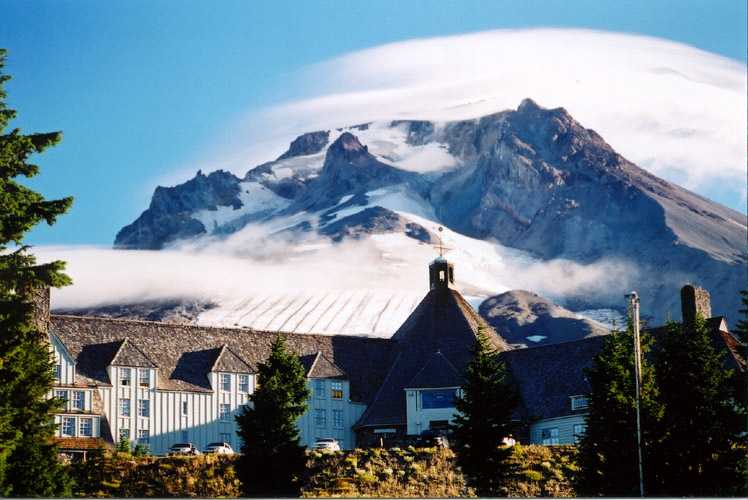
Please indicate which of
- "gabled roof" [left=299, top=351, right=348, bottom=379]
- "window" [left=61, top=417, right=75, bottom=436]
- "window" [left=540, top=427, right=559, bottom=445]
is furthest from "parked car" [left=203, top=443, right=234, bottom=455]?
"window" [left=540, top=427, right=559, bottom=445]

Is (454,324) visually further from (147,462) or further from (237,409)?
(147,462)

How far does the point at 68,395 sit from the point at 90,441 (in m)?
3.46

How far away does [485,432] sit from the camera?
63594 millimetres

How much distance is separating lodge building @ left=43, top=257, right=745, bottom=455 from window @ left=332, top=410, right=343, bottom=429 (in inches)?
2.9

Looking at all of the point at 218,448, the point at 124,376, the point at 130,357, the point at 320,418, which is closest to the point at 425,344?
the point at 320,418

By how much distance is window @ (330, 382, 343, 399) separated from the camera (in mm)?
91875

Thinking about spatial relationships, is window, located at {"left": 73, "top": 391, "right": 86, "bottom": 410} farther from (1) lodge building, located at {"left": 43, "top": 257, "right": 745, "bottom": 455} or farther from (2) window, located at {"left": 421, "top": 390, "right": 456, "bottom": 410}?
(2) window, located at {"left": 421, "top": 390, "right": 456, "bottom": 410}

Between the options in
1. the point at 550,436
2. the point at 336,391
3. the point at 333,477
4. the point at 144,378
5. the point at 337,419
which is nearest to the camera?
the point at 333,477

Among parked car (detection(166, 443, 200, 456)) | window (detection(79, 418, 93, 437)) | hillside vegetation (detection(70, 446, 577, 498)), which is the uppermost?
window (detection(79, 418, 93, 437))

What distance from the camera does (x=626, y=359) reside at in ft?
204

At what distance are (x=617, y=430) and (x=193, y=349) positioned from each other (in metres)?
39.7

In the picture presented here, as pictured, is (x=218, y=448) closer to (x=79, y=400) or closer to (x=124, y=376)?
(x=124, y=376)

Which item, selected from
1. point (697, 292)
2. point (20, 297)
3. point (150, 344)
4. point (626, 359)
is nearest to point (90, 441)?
point (150, 344)

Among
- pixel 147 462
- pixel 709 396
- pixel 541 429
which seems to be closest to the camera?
pixel 709 396
